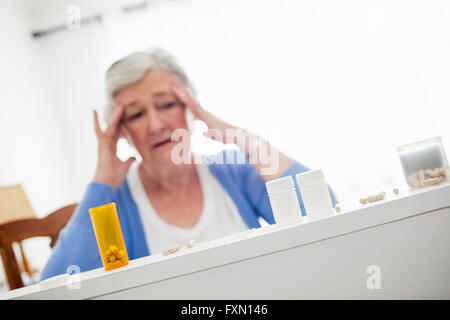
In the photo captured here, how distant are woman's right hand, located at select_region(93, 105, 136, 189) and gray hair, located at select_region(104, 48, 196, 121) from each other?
0.04 m

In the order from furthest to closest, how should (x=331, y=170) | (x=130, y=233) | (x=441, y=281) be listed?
(x=331, y=170) < (x=130, y=233) < (x=441, y=281)

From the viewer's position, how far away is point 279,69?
2707mm

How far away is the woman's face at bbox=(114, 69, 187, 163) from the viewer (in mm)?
1200

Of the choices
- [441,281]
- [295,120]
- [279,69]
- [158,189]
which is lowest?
[441,281]

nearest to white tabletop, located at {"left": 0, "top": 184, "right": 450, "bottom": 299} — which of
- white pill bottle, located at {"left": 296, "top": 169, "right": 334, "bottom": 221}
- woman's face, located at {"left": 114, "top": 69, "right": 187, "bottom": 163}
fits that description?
white pill bottle, located at {"left": 296, "top": 169, "right": 334, "bottom": 221}

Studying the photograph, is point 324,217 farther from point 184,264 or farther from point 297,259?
point 184,264

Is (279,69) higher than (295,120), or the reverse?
(279,69)

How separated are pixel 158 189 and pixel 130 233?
0.14 meters

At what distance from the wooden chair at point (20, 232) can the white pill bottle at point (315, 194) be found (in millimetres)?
821

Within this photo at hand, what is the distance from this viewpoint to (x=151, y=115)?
1.20 metres
